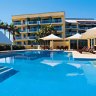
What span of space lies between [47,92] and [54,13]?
4909cm

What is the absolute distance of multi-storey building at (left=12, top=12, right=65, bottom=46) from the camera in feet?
183

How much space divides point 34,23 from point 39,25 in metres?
1.39

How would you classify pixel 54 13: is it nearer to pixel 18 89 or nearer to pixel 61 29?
pixel 61 29

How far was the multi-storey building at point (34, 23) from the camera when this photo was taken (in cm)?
5591

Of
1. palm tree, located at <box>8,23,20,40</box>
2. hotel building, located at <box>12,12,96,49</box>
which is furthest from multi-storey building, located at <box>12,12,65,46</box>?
palm tree, located at <box>8,23,20,40</box>

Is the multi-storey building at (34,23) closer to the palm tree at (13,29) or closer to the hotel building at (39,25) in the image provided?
the hotel building at (39,25)

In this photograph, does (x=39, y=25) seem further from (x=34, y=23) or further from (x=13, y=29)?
(x=13, y=29)

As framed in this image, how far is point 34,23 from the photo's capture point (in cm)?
5734

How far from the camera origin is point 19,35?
59906mm

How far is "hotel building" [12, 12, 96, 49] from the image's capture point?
56.0m

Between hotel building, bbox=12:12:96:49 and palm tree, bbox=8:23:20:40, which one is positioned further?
hotel building, bbox=12:12:96:49

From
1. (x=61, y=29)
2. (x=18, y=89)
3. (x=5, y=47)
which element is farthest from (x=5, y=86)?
(x=61, y=29)

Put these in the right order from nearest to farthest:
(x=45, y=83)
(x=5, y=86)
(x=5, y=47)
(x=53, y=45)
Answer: (x=5, y=86) < (x=45, y=83) < (x=5, y=47) < (x=53, y=45)

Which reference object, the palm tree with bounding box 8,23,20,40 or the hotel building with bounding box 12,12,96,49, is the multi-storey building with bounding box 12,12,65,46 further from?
the palm tree with bounding box 8,23,20,40
